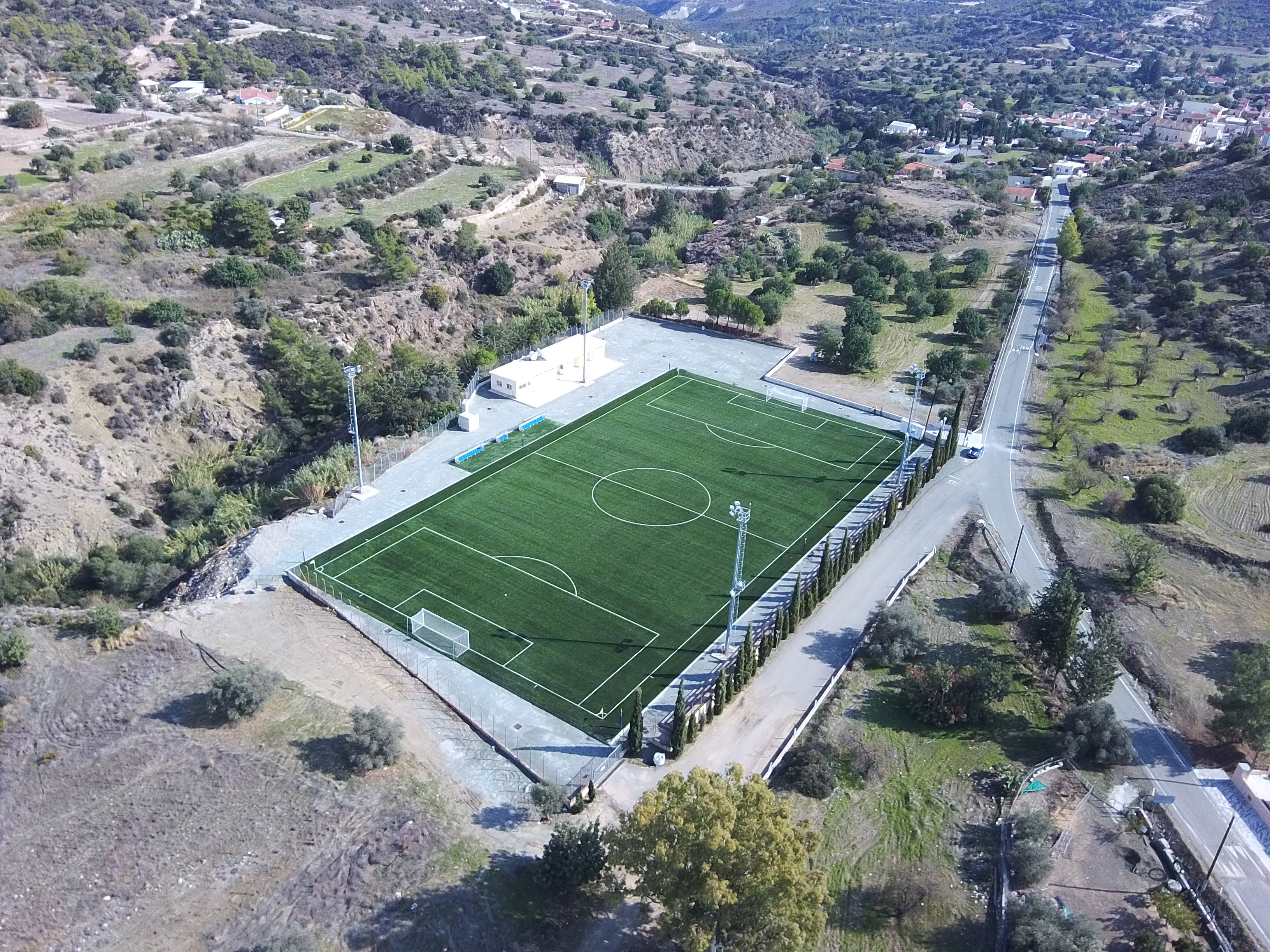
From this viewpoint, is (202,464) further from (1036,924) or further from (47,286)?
(1036,924)

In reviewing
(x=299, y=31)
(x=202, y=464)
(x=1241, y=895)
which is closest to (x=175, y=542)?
(x=202, y=464)

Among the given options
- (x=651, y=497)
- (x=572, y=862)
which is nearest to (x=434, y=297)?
(x=651, y=497)

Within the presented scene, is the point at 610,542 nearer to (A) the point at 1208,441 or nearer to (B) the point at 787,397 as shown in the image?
(B) the point at 787,397

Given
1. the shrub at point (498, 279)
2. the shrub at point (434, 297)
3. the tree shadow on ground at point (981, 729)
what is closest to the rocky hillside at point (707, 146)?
the shrub at point (498, 279)

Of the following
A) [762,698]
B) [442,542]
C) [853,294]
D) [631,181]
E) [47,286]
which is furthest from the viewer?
[631,181]

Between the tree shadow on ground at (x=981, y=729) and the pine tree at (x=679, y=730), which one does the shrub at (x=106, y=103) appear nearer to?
the pine tree at (x=679, y=730)

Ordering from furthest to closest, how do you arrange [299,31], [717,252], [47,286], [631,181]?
[299,31] → [631,181] → [717,252] → [47,286]

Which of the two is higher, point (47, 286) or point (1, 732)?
point (47, 286)
